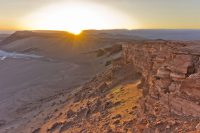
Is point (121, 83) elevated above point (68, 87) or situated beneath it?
elevated above

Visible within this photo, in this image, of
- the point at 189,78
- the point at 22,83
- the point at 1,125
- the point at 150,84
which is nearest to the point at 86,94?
the point at 1,125

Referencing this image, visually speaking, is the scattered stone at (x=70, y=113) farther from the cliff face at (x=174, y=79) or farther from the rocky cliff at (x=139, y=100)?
A: the cliff face at (x=174, y=79)

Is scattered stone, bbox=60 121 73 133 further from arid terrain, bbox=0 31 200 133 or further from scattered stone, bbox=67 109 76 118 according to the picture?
scattered stone, bbox=67 109 76 118

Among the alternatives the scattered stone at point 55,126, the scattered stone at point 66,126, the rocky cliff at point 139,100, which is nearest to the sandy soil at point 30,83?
the rocky cliff at point 139,100

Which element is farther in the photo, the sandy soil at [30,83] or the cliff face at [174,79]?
the sandy soil at [30,83]

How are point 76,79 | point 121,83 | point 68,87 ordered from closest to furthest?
1. point 121,83
2. point 68,87
3. point 76,79

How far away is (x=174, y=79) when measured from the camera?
33.9 feet

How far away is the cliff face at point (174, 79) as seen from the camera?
940cm

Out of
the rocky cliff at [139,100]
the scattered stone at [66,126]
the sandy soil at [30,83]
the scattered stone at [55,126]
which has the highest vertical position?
the rocky cliff at [139,100]

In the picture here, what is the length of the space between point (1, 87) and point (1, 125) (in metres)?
10.1

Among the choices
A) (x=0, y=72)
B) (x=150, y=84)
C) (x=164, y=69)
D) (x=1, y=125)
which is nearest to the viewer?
(x=164, y=69)

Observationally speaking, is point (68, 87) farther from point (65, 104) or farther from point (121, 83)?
point (121, 83)

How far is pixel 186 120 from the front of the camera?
9375 millimetres

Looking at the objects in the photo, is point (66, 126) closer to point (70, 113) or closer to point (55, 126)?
point (55, 126)
